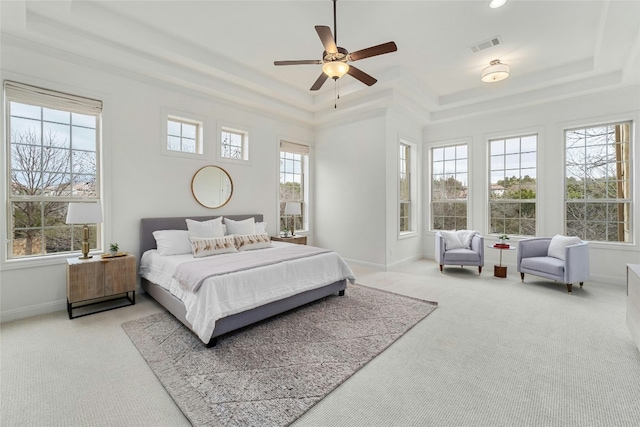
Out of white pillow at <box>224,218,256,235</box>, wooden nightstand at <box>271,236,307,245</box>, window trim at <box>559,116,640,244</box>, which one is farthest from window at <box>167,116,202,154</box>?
window trim at <box>559,116,640,244</box>

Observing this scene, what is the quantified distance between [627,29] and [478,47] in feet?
Answer: 4.81

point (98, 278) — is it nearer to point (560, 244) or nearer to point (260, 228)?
point (260, 228)

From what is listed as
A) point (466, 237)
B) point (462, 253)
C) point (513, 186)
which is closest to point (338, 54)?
point (462, 253)

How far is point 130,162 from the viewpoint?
154 inches

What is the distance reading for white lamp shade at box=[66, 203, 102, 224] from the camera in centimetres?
312

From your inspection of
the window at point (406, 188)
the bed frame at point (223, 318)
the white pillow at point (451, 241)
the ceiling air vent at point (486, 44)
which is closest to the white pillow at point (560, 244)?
the white pillow at point (451, 241)

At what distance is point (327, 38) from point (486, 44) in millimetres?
2643

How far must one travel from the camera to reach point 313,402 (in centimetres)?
184

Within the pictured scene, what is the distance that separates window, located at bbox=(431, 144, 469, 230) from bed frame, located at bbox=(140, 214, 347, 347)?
3.52 meters

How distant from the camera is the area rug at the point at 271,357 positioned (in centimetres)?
182

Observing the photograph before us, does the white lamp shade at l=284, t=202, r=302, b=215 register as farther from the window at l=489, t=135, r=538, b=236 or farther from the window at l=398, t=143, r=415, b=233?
the window at l=489, t=135, r=538, b=236

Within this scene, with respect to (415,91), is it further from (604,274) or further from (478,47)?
(604,274)

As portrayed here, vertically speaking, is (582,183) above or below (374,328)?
above

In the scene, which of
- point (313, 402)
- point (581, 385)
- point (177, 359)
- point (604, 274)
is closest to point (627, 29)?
point (604, 274)
